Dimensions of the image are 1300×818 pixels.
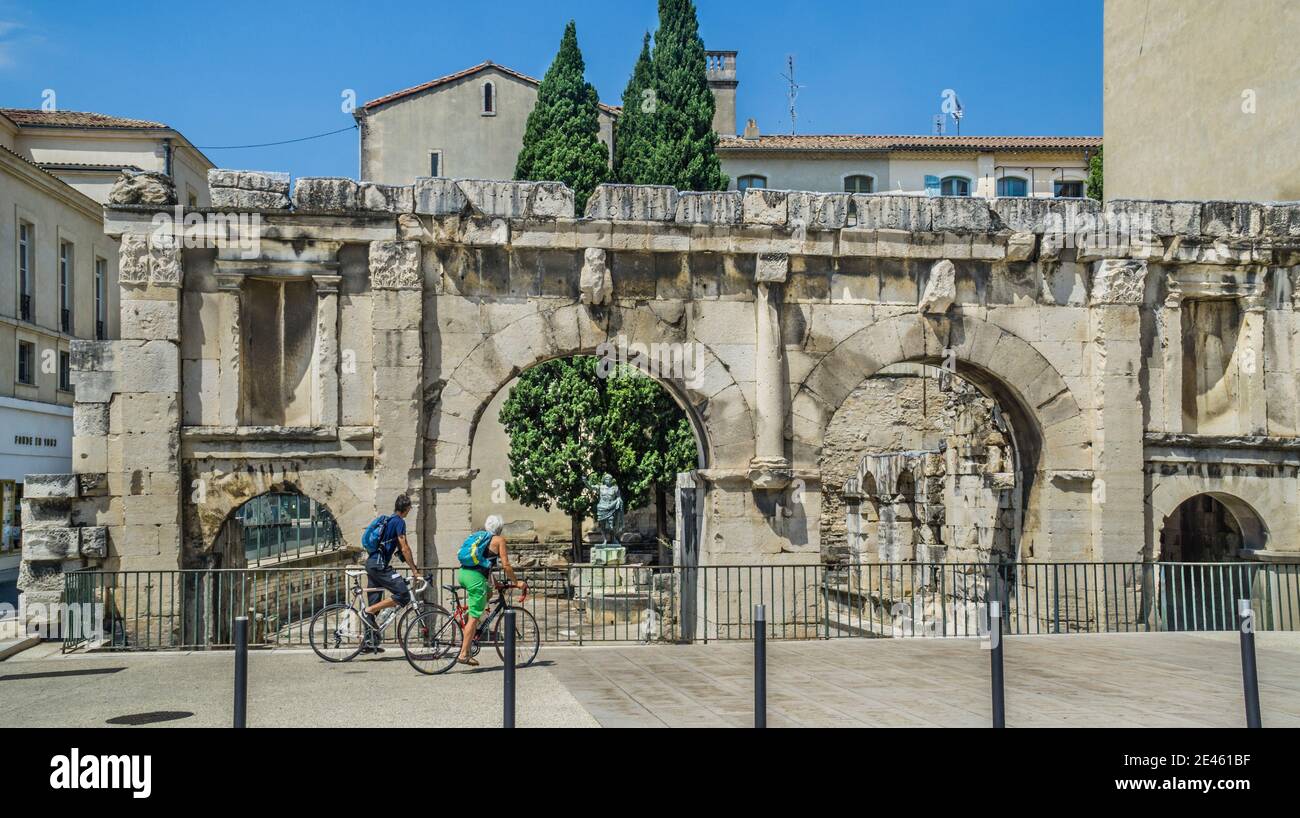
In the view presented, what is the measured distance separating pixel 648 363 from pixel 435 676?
18.9 ft

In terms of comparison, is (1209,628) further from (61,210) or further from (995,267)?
(61,210)

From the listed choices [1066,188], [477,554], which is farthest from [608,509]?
[1066,188]

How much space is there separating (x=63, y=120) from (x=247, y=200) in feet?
75.6

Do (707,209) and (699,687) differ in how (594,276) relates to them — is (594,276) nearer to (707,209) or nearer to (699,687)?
(707,209)

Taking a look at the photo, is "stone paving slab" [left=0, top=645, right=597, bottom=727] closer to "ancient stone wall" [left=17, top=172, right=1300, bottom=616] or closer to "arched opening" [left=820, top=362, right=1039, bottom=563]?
"ancient stone wall" [left=17, top=172, right=1300, bottom=616]

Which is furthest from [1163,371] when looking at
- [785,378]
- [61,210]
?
[61,210]

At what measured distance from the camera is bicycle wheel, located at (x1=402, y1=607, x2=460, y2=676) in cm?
1123

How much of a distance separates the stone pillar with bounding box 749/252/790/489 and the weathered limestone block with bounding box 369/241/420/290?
420cm

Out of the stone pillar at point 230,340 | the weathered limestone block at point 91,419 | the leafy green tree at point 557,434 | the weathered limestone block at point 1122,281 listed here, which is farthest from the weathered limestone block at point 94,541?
the leafy green tree at point 557,434

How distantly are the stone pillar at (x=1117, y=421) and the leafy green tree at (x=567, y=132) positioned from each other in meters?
16.3

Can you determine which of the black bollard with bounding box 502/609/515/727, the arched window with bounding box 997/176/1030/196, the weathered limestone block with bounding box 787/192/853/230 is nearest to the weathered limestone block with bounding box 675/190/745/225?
the weathered limestone block with bounding box 787/192/853/230

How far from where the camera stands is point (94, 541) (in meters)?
14.4

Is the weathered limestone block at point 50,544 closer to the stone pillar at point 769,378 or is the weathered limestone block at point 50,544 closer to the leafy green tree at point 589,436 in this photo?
the stone pillar at point 769,378

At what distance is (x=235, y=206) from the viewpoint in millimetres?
14828
